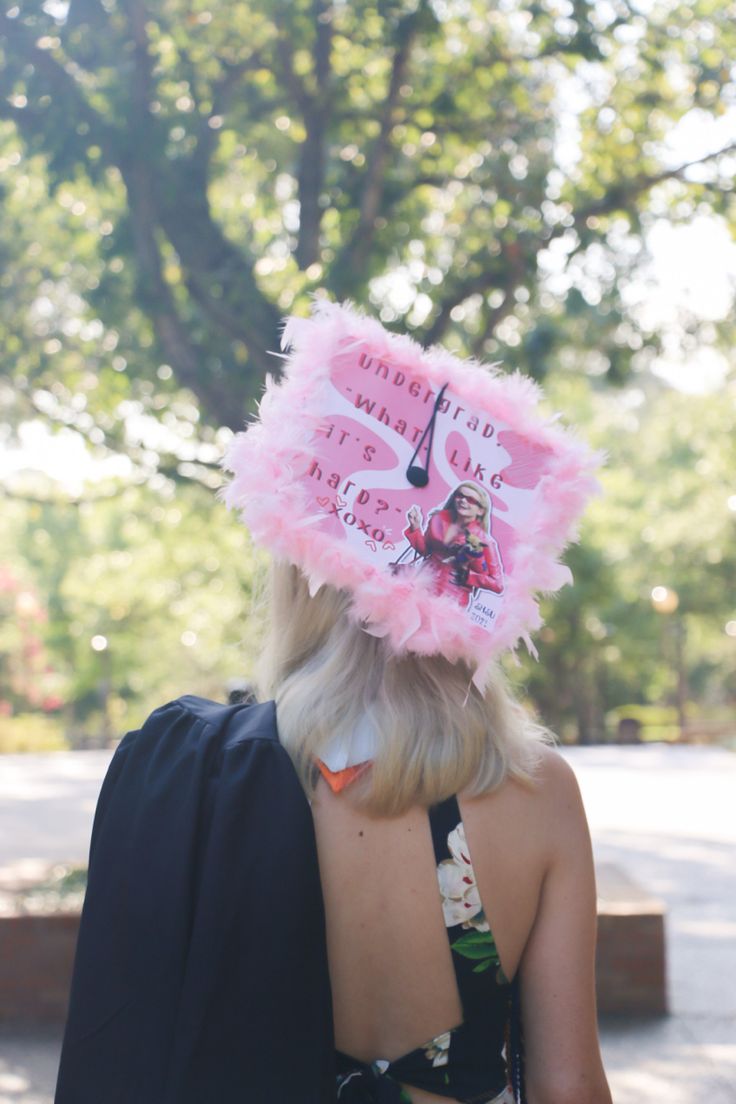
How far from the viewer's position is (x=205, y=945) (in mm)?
1670

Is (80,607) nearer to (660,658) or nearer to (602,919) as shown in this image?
(660,658)

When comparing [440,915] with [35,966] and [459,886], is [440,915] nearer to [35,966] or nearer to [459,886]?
[459,886]

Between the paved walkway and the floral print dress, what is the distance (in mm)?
2857

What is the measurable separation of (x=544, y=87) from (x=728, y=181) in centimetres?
142

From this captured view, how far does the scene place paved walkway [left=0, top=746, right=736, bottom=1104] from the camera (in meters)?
4.57

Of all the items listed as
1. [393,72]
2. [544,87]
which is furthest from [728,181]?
[393,72]

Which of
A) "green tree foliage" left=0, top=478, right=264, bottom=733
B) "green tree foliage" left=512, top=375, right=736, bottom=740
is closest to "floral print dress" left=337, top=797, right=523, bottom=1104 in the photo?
"green tree foliage" left=0, top=478, right=264, bottom=733

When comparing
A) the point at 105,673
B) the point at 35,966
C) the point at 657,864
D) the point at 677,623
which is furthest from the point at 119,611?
the point at 35,966

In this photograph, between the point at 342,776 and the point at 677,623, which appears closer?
the point at 342,776

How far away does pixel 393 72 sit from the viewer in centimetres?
652

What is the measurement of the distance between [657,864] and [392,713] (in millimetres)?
7535

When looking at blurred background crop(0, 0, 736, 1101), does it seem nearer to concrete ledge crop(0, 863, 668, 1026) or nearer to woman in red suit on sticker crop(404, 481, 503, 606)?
concrete ledge crop(0, 863, 668, 1026)

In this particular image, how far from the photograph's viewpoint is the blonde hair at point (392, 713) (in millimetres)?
1776

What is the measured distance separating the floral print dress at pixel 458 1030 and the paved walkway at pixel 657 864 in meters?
2.86
